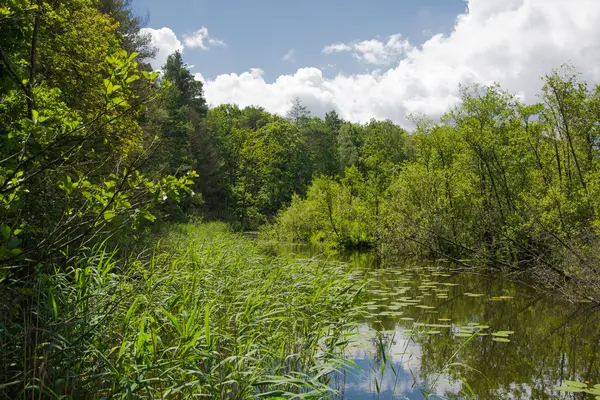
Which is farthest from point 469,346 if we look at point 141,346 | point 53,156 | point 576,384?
point 53,156

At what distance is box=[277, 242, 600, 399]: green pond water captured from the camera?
5520mm

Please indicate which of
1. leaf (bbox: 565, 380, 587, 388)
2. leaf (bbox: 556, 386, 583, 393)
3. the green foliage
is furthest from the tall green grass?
leaf (bbox: 565, 380, 587, 388)

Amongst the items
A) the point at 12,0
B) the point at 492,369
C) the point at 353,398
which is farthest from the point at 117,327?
the point at 492,369

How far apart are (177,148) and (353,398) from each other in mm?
28629

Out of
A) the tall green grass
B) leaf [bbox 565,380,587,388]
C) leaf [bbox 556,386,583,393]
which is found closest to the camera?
the tall green grass

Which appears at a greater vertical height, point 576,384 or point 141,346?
point 141,346

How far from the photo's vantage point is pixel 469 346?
7.12m

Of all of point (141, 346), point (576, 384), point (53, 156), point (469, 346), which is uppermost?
point (53, 156)

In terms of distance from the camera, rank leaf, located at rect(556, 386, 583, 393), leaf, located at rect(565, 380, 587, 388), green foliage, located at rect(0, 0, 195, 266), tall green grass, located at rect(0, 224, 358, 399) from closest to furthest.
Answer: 1. green foliage, located at rect(0, 0, 195, 266)
2. tall green grass, located at rect(0, 224, 358, 399)
3. leaf, located at rect(556, 386, 583, 393)
4. leaf, located at rect(565, 380, 587, 388)

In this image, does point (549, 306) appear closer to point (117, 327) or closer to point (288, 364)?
point (288, 364)

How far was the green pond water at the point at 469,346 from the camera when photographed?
5.52 m

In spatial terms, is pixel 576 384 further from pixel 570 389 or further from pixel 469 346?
pixel 469 346

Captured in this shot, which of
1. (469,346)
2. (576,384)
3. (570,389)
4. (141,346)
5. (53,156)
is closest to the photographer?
(141,346)

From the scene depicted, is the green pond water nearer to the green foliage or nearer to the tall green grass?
the tall green grass
